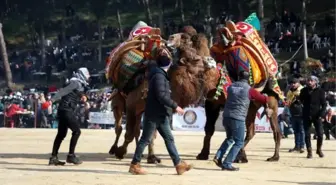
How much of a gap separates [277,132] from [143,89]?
3.74m

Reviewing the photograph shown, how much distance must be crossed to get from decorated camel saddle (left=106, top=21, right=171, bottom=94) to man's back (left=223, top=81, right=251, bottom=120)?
6.63 ft

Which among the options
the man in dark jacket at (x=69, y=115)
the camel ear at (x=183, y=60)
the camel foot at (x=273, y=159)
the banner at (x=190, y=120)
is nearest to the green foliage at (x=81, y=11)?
the banner at (x=190, y=120)

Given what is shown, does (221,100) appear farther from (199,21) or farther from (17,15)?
(17,15)

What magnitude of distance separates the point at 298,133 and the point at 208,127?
3.83 meters

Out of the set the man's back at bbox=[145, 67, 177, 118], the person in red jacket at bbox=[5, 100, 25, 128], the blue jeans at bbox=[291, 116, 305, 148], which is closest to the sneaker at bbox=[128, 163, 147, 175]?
the man's back at bbox=[145, 67, 177, 118]

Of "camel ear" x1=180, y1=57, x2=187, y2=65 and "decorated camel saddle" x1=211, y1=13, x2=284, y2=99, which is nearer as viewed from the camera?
"camel ear" x1=180, y1=57, x2=187, y2=65

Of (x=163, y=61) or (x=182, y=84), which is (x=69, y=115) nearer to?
(x=182, y=84)

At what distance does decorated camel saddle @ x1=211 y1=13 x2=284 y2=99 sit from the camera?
1581 cm

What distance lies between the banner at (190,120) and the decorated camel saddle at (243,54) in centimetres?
1375

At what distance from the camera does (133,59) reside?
15.8 meters

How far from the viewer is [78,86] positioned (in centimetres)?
1473

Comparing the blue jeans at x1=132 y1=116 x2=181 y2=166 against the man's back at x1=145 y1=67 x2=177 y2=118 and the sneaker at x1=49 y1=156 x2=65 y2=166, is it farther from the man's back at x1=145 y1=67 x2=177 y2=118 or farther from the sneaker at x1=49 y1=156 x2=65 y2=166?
the sneaker at x1=49 y1=156 x2=65 y2=166

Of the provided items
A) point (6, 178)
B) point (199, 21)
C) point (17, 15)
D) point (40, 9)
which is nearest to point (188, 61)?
point (6, 178)

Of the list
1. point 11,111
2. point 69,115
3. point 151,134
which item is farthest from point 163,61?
point 11,111
